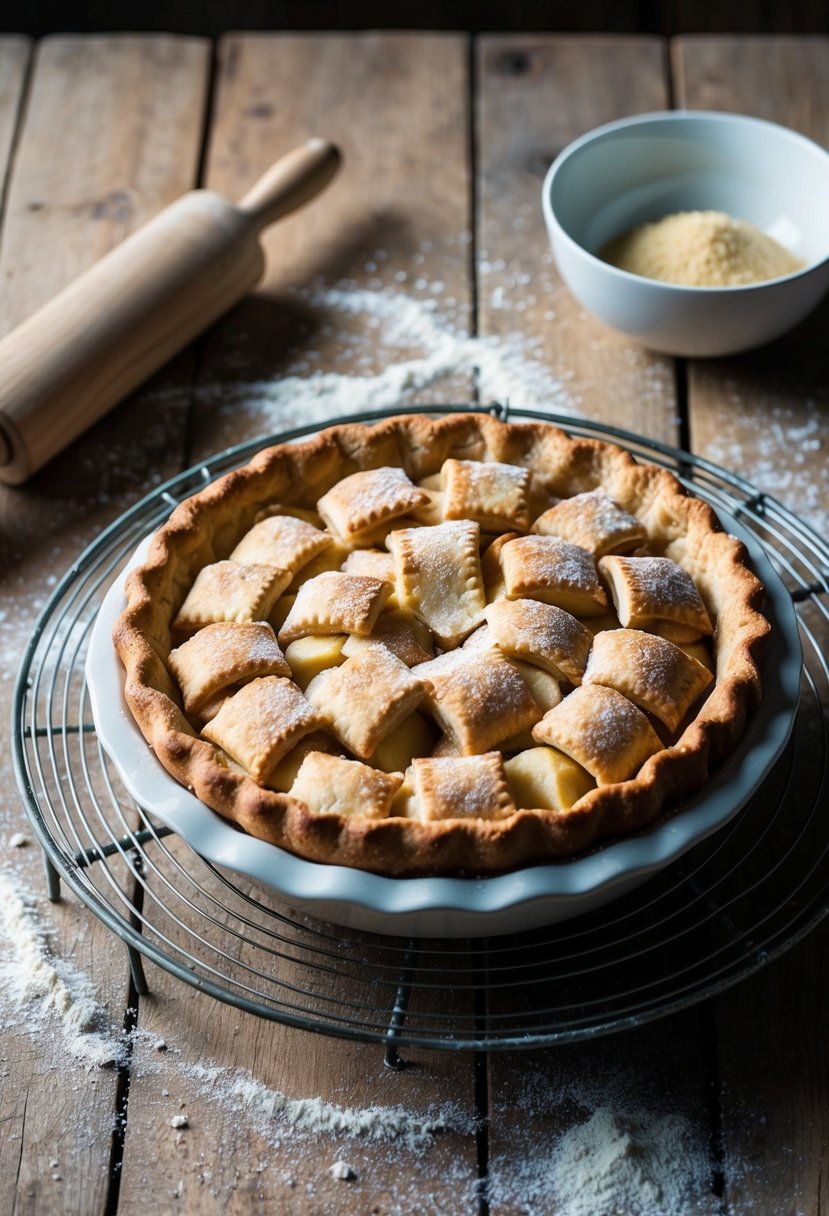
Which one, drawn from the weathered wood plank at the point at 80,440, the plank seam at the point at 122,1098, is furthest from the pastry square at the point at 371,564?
the weathered wood plank at the point at 80,440

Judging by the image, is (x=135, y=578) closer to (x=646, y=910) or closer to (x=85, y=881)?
(x=85, y=881)

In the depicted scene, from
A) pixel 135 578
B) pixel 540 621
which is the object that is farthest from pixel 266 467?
pixel 540 621

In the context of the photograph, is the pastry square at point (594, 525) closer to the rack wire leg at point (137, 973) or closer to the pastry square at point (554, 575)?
the pastry square at point (554, 575)

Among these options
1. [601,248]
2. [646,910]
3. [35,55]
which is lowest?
[646,910]

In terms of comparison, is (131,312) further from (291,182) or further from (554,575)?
(554,575)

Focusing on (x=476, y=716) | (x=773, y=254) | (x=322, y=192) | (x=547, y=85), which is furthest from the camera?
(x=547, y=85)

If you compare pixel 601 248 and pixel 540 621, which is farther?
pixel 601 248

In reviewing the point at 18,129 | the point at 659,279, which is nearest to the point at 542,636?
the point at 659,279

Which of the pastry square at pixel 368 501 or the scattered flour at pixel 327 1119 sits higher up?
the pastry square at pixel 368 501
